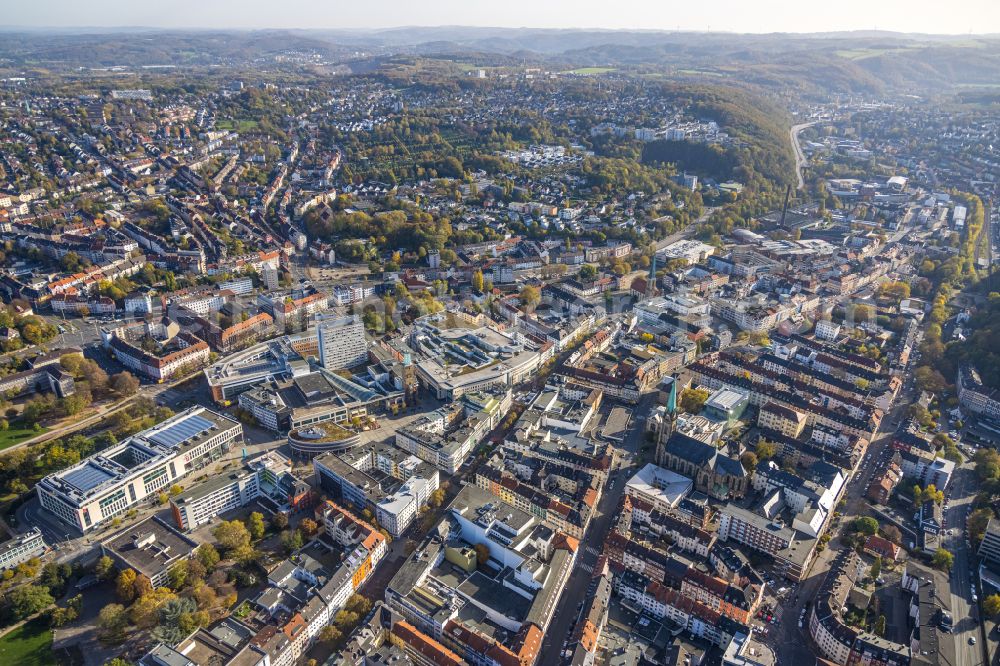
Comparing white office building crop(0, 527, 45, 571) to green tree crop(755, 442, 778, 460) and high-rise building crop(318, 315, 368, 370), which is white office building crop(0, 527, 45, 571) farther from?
green tree crop(755, 442, 778, 460)

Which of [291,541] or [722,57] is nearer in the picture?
[291,541]

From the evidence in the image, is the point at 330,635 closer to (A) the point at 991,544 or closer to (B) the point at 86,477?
(B) the point at 86,477

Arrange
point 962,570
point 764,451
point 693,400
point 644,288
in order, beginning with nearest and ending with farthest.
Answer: point 962,570
point 764,451
point 693,400
point 644,288

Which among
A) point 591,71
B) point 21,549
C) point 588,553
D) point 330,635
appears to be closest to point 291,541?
point 330,635

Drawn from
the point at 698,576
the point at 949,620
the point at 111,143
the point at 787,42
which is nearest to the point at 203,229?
the point at 111,143

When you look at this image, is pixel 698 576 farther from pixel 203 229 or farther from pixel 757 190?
pixel 757 190

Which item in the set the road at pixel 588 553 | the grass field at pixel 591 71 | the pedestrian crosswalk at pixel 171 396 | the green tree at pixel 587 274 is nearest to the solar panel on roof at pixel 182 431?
the pedestrian crosswalk at pixel 171 396

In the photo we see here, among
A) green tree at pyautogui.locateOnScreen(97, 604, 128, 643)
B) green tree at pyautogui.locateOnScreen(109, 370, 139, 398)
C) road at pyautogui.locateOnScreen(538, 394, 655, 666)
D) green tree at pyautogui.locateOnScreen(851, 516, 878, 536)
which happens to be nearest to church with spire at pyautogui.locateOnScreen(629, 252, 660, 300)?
road at pyautogui.locateOnScreen(538, 394, 655, 666)
